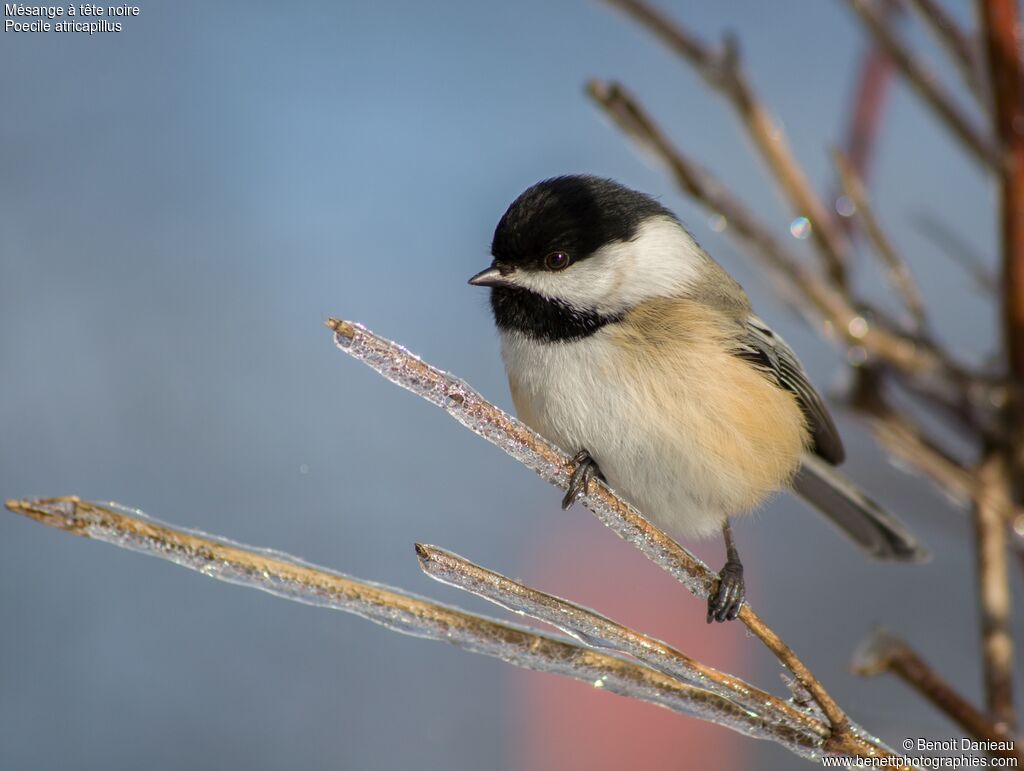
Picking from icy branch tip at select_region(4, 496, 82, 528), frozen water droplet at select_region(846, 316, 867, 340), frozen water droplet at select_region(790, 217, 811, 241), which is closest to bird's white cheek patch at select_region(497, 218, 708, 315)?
frozen water droplet at select_region(790, 217, 811, 241)

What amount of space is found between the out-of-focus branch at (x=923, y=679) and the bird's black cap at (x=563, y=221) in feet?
1.86

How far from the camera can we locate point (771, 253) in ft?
2.26

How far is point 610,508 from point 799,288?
0.23m

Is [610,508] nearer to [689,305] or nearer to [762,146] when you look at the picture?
[762,146]

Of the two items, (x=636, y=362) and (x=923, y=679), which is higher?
(x=636, y=362)

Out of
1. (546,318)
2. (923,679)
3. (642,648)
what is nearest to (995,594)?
(923,679)

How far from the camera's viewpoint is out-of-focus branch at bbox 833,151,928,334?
74 centimetres

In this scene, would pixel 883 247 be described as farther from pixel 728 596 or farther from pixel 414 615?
pixel 414 615

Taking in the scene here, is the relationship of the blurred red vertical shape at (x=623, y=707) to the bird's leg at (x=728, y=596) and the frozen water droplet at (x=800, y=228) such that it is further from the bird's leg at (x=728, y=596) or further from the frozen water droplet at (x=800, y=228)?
the frozen water droplet at (x=800, y=228)

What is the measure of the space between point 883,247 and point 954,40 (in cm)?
16

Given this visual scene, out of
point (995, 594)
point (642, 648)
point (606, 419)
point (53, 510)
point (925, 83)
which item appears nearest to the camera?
point (53, 510)

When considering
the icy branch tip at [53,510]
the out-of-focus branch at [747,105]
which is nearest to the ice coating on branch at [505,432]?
the icy branch tip at [53,510]

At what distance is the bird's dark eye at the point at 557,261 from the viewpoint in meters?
1.03

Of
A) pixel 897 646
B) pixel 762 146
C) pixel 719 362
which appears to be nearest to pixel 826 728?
pixel 897 646
